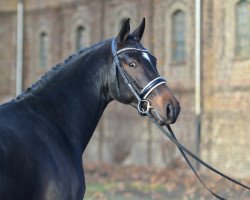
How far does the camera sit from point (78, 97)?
5.12 m

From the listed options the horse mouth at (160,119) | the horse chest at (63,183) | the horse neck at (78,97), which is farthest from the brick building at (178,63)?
the horse chest at (63,183)

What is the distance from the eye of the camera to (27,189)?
4250mm

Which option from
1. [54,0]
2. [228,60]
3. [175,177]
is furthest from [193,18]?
[54,0]

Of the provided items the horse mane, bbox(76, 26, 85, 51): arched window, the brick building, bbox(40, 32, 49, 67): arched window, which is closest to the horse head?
the horse mane

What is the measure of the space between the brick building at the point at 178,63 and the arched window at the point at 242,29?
0.04 metres

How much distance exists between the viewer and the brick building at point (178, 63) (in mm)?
21328

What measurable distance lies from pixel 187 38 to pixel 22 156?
2026 cm

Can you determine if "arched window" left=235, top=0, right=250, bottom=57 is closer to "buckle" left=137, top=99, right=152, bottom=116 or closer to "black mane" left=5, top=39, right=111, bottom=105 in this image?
"black mane" left=5, top=39, right=111, bottom=105

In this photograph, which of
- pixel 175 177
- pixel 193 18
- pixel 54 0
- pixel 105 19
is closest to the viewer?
pixel 175 177

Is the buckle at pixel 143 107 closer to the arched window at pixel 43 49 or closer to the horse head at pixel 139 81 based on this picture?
the horse head at pixel 139 81

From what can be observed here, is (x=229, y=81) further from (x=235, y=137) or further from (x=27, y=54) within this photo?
(x=27, y=54)

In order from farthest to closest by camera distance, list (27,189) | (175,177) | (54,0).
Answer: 1. (54,0)
2. (175,177)
3. (27,189)

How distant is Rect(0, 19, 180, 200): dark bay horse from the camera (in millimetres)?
4273

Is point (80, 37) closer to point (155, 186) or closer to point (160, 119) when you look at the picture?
point (155, 186)
